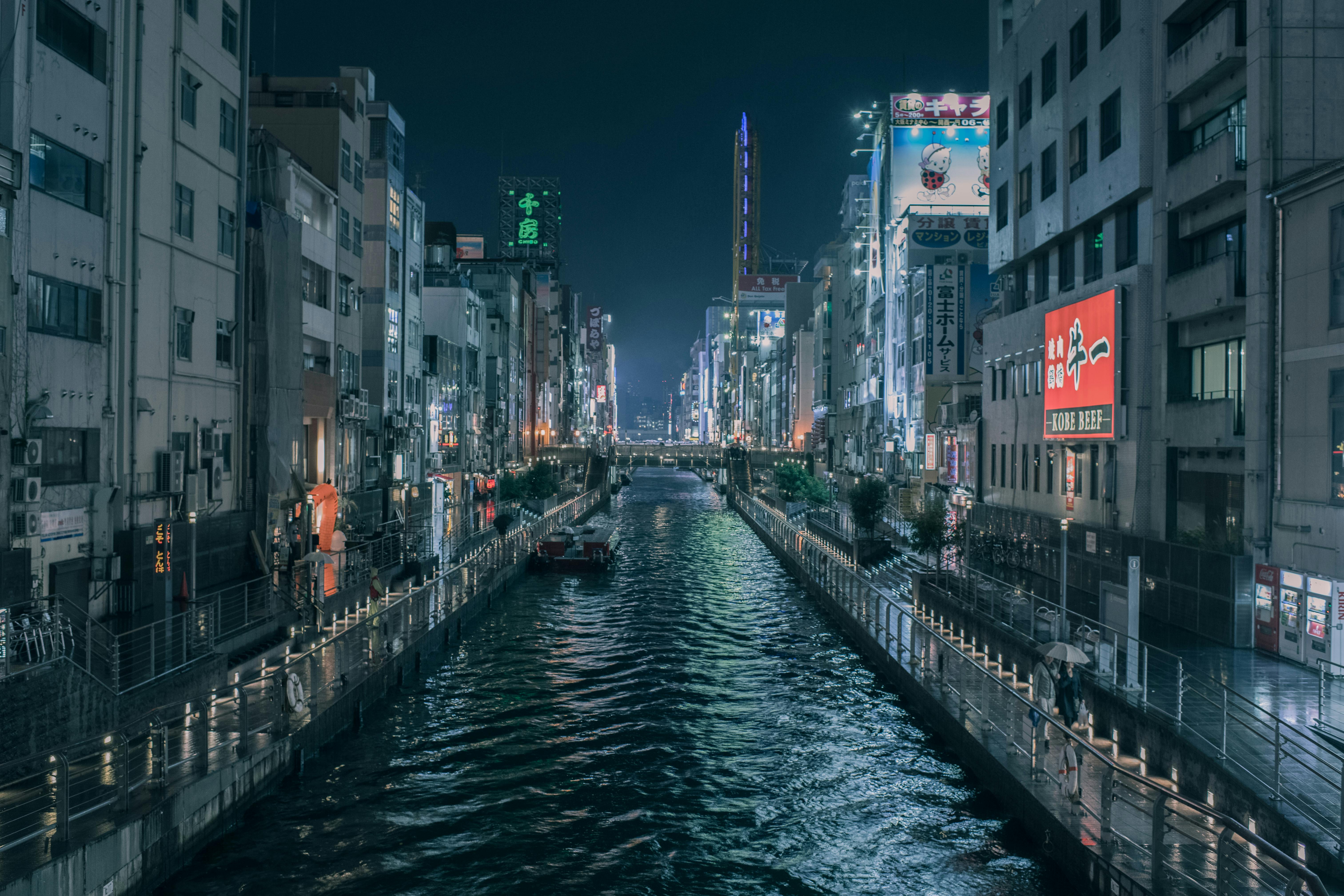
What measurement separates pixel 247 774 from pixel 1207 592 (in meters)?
22.3

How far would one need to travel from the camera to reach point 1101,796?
14055 millimetres

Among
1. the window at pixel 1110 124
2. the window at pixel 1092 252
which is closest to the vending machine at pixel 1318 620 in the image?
the window at pixel 1092 252

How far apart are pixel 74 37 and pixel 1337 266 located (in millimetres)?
30119

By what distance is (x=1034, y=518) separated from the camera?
124ft

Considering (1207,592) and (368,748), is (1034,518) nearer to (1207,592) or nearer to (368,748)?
(1207,592)

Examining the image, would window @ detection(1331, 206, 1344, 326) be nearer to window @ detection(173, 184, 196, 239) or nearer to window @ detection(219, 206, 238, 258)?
window @ detection(173, 184, 196, 239)

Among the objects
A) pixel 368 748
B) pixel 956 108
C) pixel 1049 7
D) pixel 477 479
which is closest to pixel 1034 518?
pixel 1049 7

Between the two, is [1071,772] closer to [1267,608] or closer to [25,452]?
[1267,608]

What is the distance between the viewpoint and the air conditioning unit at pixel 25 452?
821 inches

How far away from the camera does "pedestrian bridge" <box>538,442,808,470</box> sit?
10856 cm

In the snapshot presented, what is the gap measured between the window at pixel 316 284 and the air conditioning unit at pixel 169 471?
54.1ft

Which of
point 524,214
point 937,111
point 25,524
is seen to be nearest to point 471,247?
point 524,214

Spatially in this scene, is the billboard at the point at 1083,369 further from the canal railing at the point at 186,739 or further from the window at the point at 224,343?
the window at the point at 224,343

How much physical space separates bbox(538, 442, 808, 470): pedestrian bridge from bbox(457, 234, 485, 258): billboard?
31333mm
